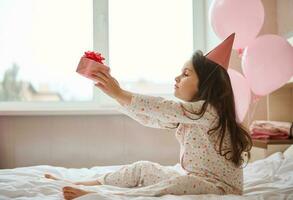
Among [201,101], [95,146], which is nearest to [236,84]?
[201,101]

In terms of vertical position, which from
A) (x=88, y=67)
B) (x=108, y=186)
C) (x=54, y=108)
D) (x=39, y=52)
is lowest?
(x=108, y=186)

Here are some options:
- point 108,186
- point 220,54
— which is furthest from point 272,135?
point 108,186

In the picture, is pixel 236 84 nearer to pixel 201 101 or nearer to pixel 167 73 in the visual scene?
pixel 201 101

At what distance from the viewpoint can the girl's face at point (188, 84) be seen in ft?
4.29

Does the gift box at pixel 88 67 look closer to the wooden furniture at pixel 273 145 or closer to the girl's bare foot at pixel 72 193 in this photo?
the girl's bare foot at pixel 72 193

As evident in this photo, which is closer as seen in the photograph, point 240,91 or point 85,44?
point 240,91

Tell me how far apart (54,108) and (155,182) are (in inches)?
46.6

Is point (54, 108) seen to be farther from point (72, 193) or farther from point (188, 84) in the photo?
point (72, 193)

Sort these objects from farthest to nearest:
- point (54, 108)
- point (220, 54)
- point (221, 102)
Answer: point (54, 108) → point (220, 54) → point (221, 102)

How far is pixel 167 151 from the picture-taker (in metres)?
2.29

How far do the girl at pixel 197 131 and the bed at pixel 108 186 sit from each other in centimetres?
6

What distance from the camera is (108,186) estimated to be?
121 cm

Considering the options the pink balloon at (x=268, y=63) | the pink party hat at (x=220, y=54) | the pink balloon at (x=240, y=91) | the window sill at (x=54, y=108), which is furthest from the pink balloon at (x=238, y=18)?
the window sill at (x=54, y=108)

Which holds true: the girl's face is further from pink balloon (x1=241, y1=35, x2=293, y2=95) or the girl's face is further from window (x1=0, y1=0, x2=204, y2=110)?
window (x1=0, y1=0, x2=204, y2=110)
